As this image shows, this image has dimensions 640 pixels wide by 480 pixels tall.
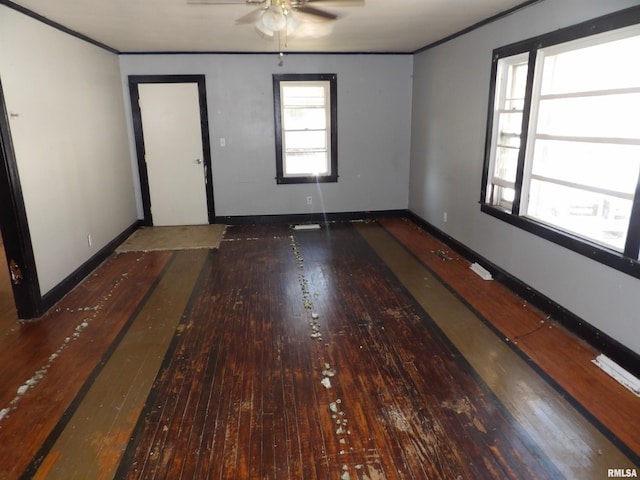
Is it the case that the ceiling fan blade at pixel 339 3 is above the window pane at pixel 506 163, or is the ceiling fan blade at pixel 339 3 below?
above

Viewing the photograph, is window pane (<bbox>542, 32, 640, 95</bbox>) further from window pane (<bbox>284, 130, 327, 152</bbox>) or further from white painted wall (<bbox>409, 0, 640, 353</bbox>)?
window pane (<bbox>284, 130, 327, 152</bbox>)

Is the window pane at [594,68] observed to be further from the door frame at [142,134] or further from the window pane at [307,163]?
the door frame at [142,134]

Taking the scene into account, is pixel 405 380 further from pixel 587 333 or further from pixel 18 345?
pixel 18 345

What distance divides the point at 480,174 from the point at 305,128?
110 inches

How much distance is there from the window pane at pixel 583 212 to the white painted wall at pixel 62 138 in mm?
4234

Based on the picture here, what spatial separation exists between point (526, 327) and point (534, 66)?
2.11 meters

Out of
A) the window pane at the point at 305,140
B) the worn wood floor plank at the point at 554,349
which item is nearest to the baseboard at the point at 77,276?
the window pane at the point at 305,140

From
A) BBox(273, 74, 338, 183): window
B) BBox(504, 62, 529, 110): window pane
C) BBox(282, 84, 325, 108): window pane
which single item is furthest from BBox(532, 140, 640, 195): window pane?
BBox(282, 84, 325, 108): window pane

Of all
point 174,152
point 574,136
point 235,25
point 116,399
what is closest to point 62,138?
point 235,25

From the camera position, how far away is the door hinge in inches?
133

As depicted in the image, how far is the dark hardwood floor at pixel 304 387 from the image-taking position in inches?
80.7

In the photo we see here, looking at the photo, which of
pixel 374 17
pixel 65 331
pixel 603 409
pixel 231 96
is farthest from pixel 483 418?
pixel 231 96

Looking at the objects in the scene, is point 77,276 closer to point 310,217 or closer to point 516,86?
point 310,217
